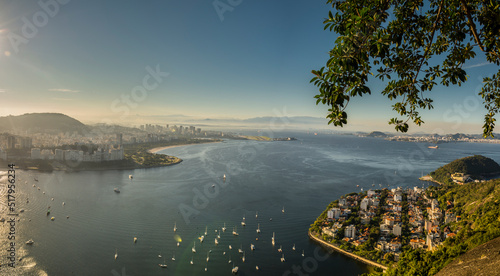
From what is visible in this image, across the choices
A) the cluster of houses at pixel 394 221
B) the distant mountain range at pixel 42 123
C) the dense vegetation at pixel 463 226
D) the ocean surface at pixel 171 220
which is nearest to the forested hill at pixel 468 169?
the ocean surface at pixel 171 220

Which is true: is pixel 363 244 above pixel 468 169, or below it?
below

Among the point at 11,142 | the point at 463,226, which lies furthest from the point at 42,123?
the point at 463,226

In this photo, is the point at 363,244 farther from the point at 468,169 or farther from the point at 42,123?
the point at 42,123

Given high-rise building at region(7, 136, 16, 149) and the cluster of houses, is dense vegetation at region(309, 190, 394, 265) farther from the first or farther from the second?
high-rise building at region(7, 136, 16, 149)

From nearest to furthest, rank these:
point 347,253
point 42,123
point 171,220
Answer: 1. point 347,253
2. point 171,220
3. point 42,123

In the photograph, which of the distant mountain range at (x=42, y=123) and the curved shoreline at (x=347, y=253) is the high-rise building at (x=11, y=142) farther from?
the curved shoreline at (x=347, y=253)
